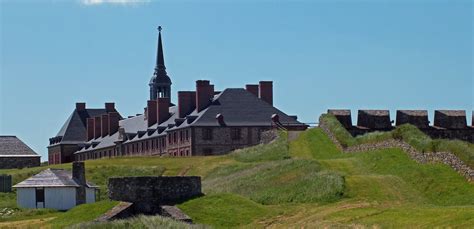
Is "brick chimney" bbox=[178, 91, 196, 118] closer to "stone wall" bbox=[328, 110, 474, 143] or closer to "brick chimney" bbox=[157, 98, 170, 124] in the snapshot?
"brick chimney" bbox=[157, 98, 170, 124]

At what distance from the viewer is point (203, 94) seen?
95688 millimetres

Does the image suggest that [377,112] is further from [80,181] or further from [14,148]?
[14,148]

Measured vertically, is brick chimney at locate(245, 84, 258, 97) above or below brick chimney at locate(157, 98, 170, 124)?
above

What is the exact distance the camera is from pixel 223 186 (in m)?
53.2

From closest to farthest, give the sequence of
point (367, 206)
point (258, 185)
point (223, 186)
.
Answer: point (367, 206) → point (258, 185) → point (223, 186)

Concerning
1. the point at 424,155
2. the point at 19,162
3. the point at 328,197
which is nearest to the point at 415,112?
the point at 424,155

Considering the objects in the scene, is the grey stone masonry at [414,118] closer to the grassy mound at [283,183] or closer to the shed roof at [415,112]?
the shed roof at [415,112]

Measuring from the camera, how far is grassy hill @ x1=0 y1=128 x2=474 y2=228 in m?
35.4

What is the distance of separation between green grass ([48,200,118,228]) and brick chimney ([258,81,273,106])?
57995 mm

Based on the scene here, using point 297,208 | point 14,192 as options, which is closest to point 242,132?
point 14,192

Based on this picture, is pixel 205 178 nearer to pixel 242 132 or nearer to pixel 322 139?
pixel 322 139

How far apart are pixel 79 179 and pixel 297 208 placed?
2179 centimetres

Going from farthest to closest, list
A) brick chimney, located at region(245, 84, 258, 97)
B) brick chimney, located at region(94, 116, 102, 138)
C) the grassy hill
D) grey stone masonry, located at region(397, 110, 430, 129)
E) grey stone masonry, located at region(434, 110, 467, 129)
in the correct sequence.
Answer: brick chimney, located at region(94, 116, 102, 138) < brick chimney, located at region(245, 84, 258, 97) < grey stone masonry, located at region(434, 110, 467, 129) < grey stone masonry, located at region(397, 110, 430, 129) < the grassy hill

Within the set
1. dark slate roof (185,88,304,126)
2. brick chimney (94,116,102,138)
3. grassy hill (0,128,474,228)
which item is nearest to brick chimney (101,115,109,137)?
brick chimney (94,116,102,138)
